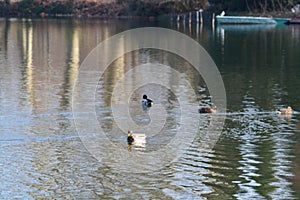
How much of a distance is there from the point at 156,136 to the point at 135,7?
6532cm

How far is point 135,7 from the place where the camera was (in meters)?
81.4

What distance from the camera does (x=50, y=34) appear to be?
51156 millimetres

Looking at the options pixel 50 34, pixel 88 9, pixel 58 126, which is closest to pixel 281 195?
pixel 58 126

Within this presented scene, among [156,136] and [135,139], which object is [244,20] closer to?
[156,136]

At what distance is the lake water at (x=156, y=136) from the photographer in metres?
13.3

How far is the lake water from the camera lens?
13.3m

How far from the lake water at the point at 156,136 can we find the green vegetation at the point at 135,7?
36958 millimetres

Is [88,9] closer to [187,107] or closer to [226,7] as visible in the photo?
[226,7]

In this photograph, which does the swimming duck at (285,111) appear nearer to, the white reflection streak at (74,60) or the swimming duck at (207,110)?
the swimming duck at (207,110)

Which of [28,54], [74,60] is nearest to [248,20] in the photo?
[28,54]

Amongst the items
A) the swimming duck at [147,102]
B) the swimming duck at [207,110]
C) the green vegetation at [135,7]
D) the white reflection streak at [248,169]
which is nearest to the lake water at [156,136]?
the white reflection streak at [248,169]

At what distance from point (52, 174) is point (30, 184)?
0.73 meters

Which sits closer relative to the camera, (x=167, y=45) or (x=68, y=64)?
(x=68, y=64)

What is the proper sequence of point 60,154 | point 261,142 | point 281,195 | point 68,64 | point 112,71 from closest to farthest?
point 281,195 < point 60,154 < point 261,142 < point 112,71 < point 68,64
